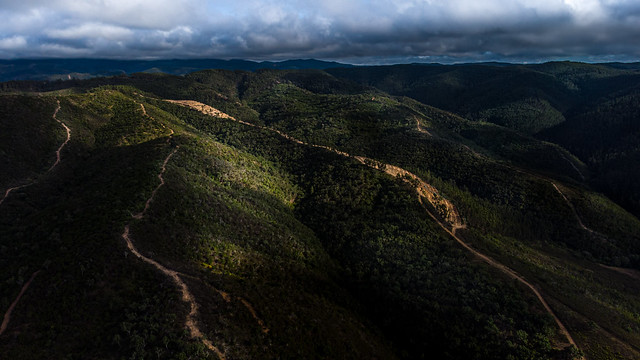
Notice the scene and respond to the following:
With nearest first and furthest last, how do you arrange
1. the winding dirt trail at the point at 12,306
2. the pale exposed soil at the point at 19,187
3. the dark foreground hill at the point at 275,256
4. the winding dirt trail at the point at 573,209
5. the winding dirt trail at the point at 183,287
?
the winding dirt trail at the point at 183,287, the winding dirt trail at the point at 12,306, the pale exposed soil at the point at 19,187, the dark foreground hill at the point at 275,256, the winding dirt trail at the point at 573,209

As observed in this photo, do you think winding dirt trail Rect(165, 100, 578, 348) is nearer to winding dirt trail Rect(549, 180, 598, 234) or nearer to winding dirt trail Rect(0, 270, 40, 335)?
A: winding dirt trail Rect(549, 180, 598, 234)

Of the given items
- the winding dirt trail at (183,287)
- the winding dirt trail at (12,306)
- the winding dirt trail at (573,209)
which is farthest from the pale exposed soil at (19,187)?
the winding dirt trail at (573,209)

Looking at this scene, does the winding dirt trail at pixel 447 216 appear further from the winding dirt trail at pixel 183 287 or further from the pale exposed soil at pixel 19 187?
the pale exposed soil at pixel 19 187

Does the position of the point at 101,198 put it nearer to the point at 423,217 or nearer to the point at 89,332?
the point at 89,332

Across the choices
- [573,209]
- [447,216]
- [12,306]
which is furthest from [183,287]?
[573,209]

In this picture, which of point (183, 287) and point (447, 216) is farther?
point (447, 216)

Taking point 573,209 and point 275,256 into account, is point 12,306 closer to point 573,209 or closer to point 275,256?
point 275,256

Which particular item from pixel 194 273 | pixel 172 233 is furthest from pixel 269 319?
pixel 172 233

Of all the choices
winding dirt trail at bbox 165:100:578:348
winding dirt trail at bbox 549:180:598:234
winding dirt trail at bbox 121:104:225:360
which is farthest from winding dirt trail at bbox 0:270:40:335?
winding dirt trail at bbox 549:180:598:234

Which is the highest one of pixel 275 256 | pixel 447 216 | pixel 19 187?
pixel 19 187
